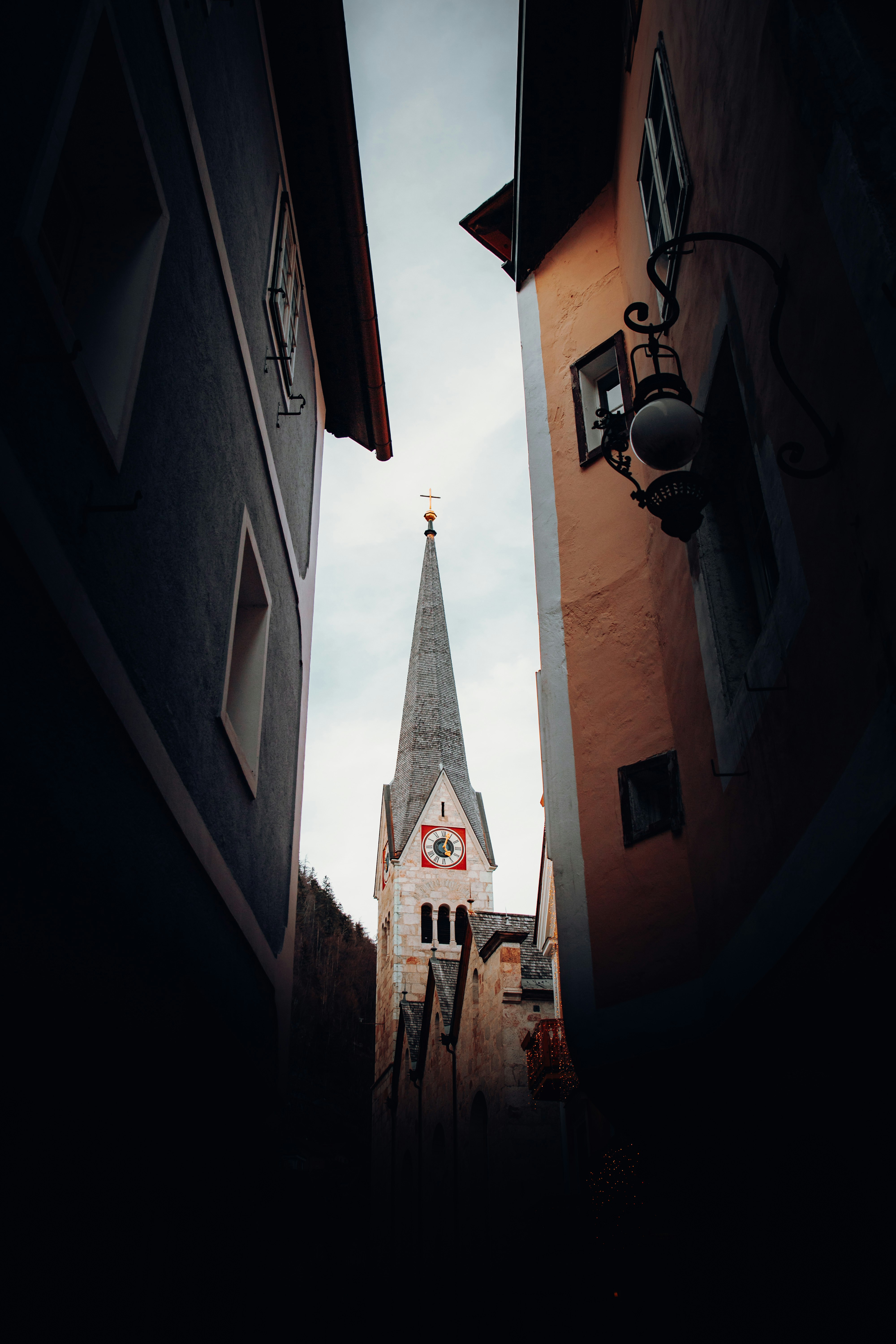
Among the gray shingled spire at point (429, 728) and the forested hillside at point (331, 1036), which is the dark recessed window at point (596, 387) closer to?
the gray shingled spire at point (429, 728)

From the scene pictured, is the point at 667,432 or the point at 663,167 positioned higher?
the point at 663,167

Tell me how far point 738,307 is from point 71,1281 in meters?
5.86

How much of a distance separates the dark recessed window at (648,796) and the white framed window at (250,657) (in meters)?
2.75

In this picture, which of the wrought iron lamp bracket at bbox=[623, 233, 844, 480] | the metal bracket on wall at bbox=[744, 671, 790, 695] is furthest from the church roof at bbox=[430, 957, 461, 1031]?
the wrought iron lamp bracket at bbox=[623, 233, 844, 480]

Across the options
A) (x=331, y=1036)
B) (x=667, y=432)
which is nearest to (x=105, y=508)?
(x=667, y=432)

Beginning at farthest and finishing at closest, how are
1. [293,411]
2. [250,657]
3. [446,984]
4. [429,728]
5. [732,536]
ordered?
1. [429,728]
2. [446,984]
3. [293,411]
4. [250,657]
5. [732,536]

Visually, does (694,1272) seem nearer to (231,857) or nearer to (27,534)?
(231,857)

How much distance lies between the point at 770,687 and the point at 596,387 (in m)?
5.32

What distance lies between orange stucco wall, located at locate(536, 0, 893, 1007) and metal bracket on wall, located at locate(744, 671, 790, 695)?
0.05m

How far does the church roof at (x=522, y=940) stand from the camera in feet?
64.1

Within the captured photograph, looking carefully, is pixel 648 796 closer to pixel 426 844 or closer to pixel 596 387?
pixel 596 387

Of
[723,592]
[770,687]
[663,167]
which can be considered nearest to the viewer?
[770,687]

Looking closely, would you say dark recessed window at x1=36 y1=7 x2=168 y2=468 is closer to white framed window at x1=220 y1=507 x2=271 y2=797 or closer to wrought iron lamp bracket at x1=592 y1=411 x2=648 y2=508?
white framed window at x1=220 y1=507 x2=271 y2=797

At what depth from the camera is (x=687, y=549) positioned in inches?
235
